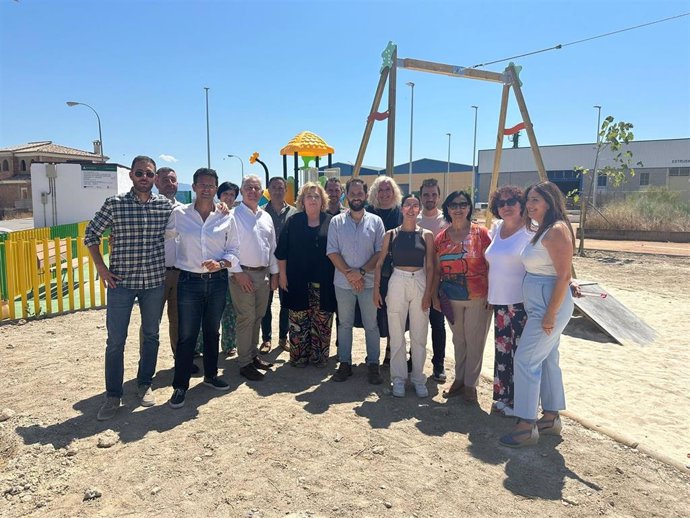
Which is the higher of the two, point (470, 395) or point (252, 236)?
point (252, 236)

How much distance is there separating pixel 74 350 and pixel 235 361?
6.33 feet

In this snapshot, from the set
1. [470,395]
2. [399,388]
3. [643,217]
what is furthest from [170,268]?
[643,217]

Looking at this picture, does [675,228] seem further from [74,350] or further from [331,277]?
[74,350]

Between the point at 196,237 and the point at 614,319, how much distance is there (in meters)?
A: 5.98

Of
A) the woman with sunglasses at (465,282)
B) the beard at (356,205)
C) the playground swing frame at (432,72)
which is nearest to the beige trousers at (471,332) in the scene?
the woman with sunglasses at (465,282)

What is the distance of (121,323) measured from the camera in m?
3.69

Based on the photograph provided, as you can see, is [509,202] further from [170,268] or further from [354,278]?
[170,268]

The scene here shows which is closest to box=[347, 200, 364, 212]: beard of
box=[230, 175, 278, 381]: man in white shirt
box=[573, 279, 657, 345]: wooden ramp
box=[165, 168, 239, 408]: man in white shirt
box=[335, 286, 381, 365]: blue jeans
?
box=[335, 286, 381, 365]: blue jeans

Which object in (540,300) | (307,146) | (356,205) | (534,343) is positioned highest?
(307,146)

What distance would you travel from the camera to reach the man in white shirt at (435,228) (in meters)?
4.59

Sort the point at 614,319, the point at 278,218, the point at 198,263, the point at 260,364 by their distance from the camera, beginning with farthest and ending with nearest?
the point at 614,319 → the point at 278,218 → the point at 260,364 → the point at 198,263

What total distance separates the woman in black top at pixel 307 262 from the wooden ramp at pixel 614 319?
163 inches

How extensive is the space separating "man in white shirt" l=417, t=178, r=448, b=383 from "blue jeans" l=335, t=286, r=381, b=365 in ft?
1.94

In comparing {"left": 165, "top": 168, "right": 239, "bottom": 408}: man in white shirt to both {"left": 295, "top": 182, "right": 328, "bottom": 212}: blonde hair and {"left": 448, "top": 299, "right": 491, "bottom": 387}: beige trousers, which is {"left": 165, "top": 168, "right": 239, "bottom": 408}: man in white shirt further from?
{"left": 448, "top": 299, "right": 491, "bottom": 387}: beige trousers
